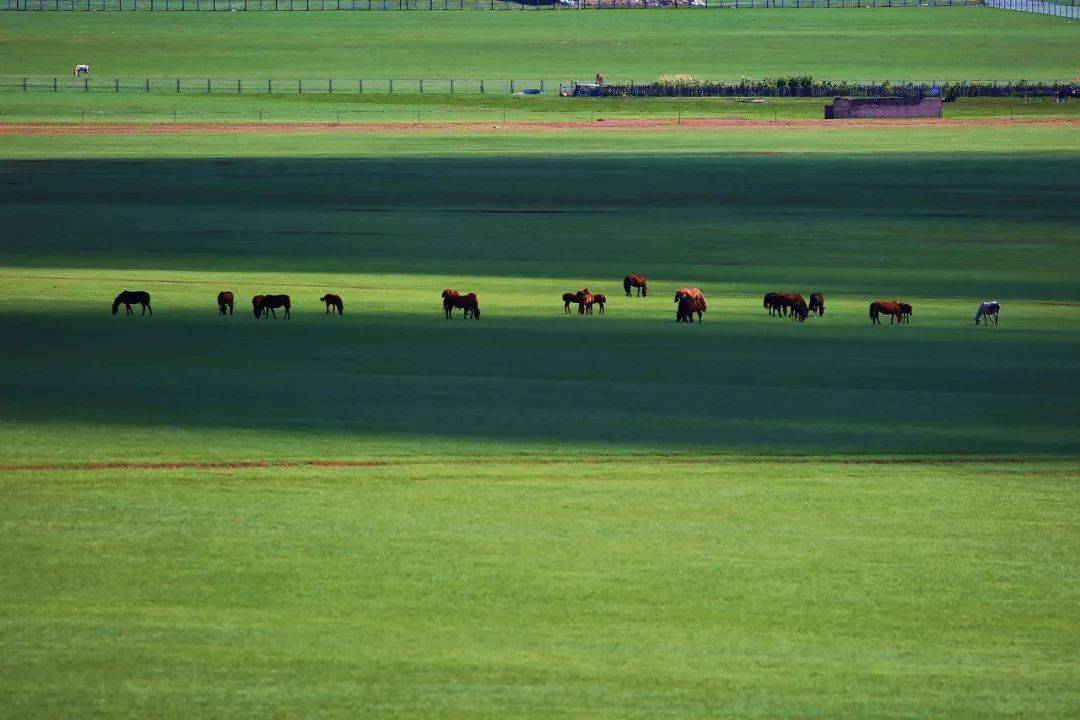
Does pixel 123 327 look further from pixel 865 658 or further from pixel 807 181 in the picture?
pixel 807 181

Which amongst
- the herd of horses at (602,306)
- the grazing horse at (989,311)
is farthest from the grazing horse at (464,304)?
the grazing horse at (989,311)

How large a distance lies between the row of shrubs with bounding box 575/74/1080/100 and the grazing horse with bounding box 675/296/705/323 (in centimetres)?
9133

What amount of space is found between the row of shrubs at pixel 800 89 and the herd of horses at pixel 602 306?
295 ft

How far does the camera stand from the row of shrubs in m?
125

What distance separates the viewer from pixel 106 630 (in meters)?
17.1

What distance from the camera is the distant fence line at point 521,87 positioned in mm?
128500

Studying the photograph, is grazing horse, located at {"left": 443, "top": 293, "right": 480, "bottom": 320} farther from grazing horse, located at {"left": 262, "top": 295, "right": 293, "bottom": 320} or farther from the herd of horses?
grazing horse, located at {"left": 262, "top": 295, "right": 293, "bottom": 320}

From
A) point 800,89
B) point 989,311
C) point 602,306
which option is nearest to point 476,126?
point 800,89

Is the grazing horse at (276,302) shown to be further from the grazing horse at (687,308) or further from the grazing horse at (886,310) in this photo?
the grazing horse at (886,310)

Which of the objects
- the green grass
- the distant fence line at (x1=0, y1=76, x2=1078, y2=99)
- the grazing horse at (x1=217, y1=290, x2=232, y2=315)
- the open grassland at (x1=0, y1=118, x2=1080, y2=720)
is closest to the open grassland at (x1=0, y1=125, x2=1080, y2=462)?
the open grassland at (x1=0, y1=118, x2=1080, y2=720)

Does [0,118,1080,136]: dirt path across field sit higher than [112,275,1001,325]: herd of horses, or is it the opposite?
[0,118,1080,136]: dirt path across field

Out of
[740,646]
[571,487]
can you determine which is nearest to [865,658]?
[740,646]

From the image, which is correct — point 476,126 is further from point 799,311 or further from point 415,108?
point 799,311

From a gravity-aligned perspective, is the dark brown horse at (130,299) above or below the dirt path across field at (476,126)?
below
